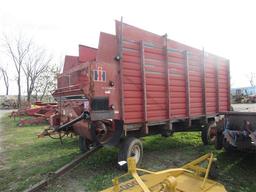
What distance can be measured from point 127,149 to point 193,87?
2926 mm

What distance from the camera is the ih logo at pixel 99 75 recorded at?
14.1 feet

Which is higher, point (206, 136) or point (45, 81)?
point (45, 81)

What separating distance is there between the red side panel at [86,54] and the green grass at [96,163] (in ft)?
8.42

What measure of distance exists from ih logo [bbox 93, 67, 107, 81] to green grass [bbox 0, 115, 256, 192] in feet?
6.41

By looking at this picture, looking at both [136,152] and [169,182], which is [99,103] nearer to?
[136,152]

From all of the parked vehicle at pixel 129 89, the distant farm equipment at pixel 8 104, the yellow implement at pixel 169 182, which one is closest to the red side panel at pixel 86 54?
the parked vehicle at pixel 129 89

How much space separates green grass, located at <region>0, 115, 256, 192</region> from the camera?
4105 millimetres

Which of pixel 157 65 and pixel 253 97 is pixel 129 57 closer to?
pixel 157 65

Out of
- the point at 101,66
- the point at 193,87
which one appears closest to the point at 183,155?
the point at 193,87

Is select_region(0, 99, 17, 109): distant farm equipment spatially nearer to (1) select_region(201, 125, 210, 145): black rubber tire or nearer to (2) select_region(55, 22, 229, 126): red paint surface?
(2) select_region(55, 22, 229, 126): red paint surface

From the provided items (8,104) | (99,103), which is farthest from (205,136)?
(8,104)

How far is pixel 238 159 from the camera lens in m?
5.29

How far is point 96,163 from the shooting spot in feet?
17.3

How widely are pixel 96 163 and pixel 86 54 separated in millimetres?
2820
